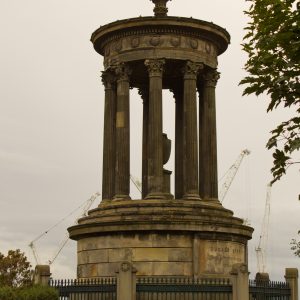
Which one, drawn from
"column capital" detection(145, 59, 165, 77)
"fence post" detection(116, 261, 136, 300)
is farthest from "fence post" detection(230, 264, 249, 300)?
"column capital" detection(145, 59, 165, 77)

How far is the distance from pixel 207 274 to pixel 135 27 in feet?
43.1

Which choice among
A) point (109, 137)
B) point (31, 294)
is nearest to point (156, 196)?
point (109, 137)

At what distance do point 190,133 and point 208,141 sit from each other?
7.36 ft

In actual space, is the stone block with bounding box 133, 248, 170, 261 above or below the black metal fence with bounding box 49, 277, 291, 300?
above

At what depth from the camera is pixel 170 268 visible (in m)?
37.3

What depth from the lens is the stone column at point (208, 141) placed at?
41625mm

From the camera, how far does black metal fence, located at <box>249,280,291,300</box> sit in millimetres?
35812

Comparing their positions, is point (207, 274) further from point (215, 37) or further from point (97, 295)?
point (215, 37)

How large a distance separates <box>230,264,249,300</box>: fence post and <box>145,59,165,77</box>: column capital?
433 inches

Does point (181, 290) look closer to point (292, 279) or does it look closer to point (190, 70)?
point (292, 279)

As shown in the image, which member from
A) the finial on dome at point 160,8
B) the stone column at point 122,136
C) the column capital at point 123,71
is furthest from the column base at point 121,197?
the finial on dome at point 160,8

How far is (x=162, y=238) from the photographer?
123 feet

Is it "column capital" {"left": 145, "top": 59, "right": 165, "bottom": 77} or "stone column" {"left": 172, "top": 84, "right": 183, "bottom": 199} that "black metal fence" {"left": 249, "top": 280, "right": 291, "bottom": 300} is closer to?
"stone column" {"left": 172, "top": 84, "right": 183, "bottom": 199}

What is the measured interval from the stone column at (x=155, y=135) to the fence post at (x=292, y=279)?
24.5 ft
